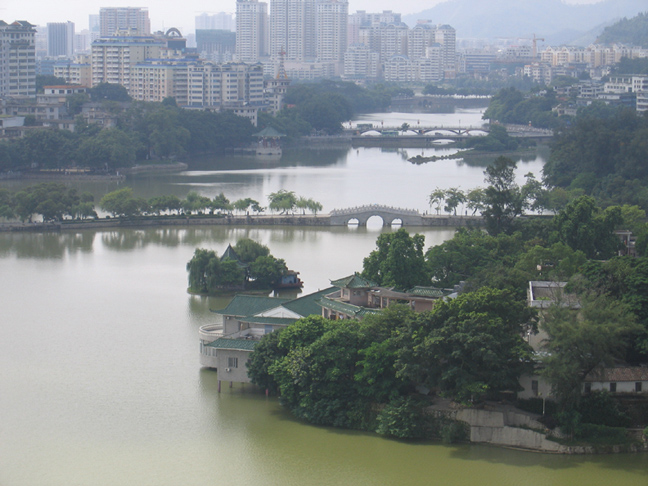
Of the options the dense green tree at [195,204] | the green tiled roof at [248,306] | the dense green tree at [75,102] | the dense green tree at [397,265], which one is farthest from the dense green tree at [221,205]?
the dense green tree at [75,102]

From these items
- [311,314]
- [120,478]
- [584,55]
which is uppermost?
[584,55]

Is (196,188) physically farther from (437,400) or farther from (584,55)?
(584,55)

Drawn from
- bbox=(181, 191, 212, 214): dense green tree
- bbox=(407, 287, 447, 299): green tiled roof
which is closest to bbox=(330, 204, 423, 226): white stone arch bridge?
bbox=(181, 191, 212, 214): dense green tree

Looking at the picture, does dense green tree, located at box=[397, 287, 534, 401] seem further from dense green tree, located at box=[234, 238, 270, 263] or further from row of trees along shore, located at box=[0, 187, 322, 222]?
row of trees along shore, located at box=[0, 187, 322, 222]

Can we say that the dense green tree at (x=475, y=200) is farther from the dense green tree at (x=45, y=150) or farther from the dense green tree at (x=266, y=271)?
the dense green tree at (x=45, y=150)

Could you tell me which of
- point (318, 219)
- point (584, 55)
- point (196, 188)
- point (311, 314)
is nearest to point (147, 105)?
point (196, 188)

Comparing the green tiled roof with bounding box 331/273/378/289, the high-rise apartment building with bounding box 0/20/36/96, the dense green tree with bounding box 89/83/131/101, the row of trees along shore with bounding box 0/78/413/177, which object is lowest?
the green tiled roof with bounding box 331/273/378/289
